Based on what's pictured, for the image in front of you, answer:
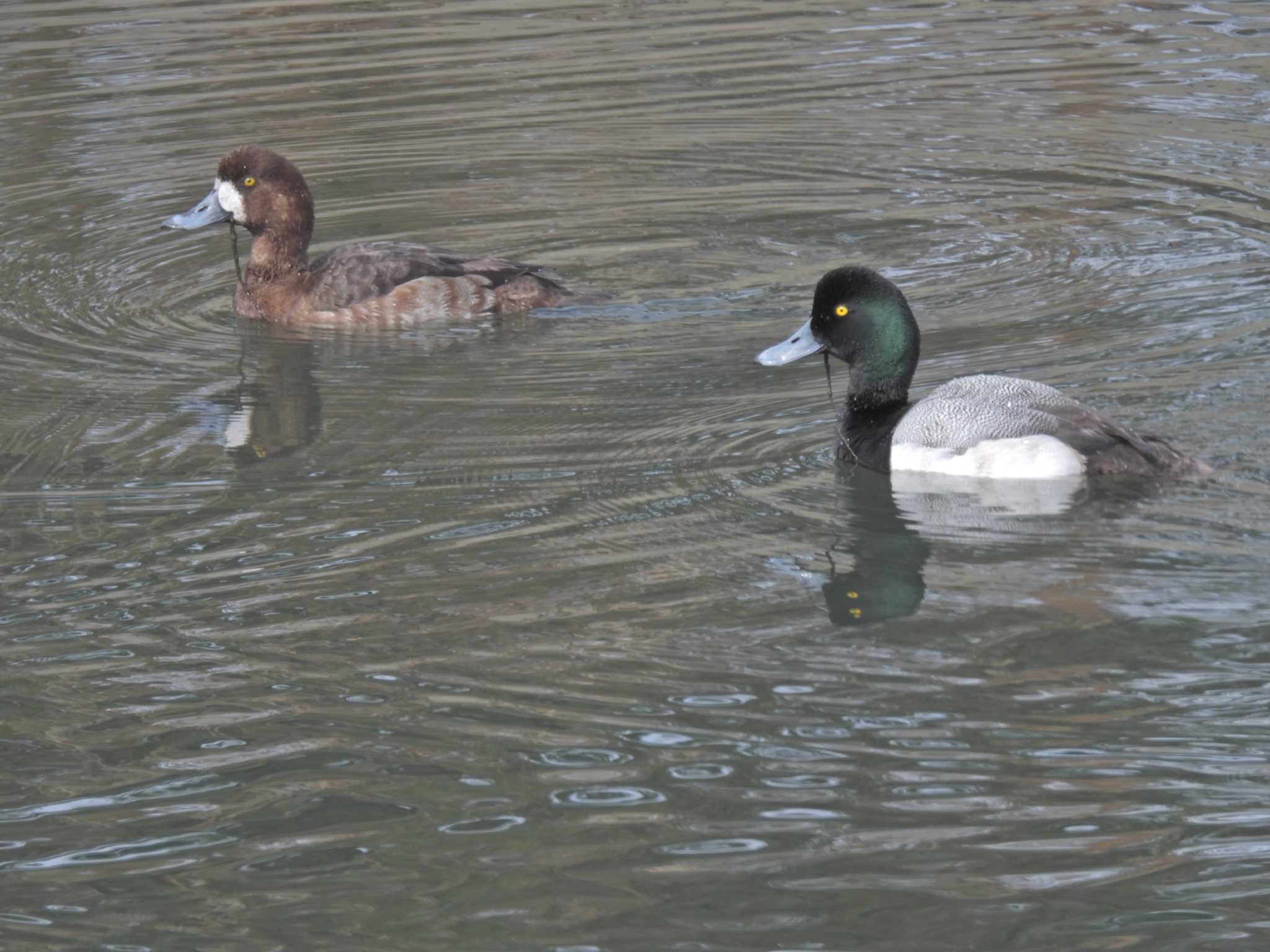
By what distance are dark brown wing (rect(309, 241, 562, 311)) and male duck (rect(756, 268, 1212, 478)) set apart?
259cm

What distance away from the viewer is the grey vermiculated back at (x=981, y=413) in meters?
7.54

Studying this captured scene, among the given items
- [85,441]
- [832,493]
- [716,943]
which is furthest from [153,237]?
[716,943]

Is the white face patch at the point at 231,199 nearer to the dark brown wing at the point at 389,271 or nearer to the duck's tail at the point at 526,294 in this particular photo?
the dark brown wing at the point at 389,271

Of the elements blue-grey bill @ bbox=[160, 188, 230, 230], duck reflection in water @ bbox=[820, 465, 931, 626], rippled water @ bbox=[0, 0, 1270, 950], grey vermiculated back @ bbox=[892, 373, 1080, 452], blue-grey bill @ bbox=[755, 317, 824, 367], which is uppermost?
blue-grey bill @ bbox=[160, 188, 230, 230]

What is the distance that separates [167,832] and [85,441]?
13.1 feet

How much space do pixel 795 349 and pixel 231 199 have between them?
427 centimetres

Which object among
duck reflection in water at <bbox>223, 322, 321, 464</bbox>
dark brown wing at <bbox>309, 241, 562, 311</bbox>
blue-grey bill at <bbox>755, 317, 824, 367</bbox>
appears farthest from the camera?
dark brown wing at <bbox>309, 241, 562, 311</bbox>

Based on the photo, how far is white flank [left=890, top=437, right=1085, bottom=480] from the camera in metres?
7.41

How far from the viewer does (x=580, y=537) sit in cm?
718

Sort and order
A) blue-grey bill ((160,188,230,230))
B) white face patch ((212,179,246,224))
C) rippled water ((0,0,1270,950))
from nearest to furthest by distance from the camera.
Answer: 1. rippled water ((0,0,1270,950))
2. white face patch ((212,179,246,224))
3. blue-grey bill ((160,188,230,230))

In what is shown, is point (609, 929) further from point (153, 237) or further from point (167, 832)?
point (153, 237)

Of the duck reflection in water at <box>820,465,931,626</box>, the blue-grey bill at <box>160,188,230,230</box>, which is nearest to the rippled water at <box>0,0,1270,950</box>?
the duck reflection in water at <box>820,465,931,626</box>

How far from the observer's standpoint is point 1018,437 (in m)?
7.52

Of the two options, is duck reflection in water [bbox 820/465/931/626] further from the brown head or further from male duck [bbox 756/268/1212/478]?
the brown head
